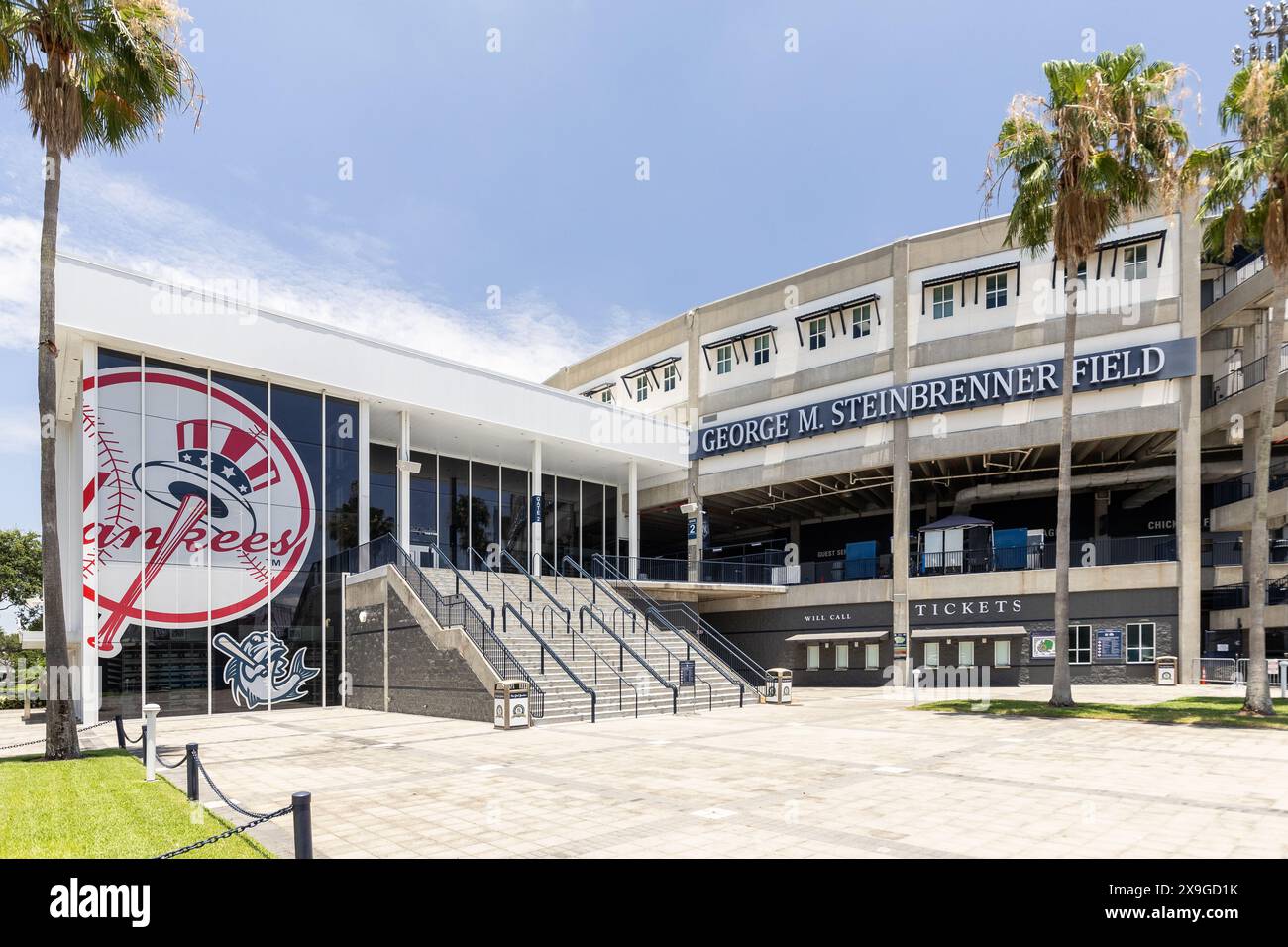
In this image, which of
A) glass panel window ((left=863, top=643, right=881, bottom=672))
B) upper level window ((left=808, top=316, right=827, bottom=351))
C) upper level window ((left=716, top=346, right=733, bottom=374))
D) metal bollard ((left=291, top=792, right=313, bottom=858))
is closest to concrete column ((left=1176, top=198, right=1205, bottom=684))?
glass panel window ((left=863, top=643, right=881, bottom=672))

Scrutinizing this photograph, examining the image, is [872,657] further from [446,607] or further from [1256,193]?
[1256,193]

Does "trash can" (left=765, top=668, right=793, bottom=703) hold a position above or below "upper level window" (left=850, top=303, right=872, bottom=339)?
below

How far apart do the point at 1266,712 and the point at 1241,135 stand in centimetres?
1209

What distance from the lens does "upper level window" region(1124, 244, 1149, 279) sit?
30.0m

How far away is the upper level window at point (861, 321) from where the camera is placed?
115 ft

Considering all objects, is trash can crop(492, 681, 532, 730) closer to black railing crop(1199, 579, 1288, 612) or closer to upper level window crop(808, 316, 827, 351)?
upper level window crop(808, 316, 827, 351)

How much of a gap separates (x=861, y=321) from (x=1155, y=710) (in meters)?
19.1

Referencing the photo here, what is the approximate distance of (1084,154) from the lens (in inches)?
782

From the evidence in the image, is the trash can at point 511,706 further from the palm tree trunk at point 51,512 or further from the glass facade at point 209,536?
the glass facade at point 209,536

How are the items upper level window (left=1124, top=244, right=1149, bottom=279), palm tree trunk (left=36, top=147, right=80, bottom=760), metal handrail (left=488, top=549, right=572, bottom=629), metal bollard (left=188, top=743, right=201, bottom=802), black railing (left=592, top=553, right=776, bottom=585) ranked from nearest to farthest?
1. metal bollard (left=188, top=743, right=201, bottom=802)
2. palm tree trunk (left=36, top=147, right=80, bottom=760)
3. metal handrail (left=488, top=549, right=572, bottom=629)
4. upper level window (left=1124, top=244, right=1149, bottom=279)
5. black railing (left=592, top=553, right=776, bottom=585)

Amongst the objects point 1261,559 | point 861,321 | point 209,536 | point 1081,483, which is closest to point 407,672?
point 209,536

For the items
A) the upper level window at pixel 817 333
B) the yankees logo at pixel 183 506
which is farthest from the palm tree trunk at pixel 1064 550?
the yankees logo at pixel 183 506

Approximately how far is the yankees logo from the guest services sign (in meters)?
18.6

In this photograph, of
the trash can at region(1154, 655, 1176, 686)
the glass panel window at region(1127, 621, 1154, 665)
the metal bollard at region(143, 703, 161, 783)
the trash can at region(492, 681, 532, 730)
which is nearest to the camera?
the metal bollard at region(143, 703, 161, 783)
